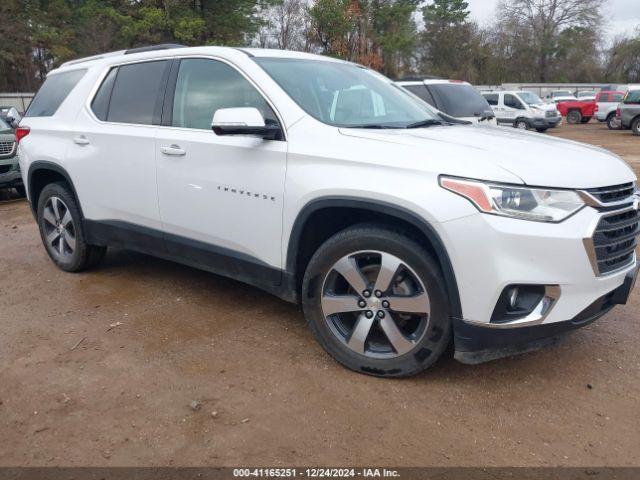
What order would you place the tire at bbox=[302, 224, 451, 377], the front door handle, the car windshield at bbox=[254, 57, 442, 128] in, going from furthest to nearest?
the front door handle, the car windshield at bbox=[254, 57, 442, 128], the tire at bbox=[302, 224, 451, 377]

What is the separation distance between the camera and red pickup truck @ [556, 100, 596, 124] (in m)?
28.9

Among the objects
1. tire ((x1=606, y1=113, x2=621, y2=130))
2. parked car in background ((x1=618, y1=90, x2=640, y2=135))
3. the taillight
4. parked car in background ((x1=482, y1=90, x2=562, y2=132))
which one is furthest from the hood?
tire ((x1=606, y1=113, x2=621, y2=130))

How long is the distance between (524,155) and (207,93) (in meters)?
2.09

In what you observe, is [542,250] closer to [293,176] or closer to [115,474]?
[293,176]

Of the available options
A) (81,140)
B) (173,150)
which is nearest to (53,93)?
(81,140)

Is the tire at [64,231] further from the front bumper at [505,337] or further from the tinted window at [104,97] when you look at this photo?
the front bumper at [505,337]

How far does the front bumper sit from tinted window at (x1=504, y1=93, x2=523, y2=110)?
20.6 metres

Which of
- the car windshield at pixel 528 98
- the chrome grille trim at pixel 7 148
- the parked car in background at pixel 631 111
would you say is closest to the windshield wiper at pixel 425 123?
the chrome grille trim at pixel 7 148

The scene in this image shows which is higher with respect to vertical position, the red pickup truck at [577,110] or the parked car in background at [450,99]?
the parked car in background at [450,99]

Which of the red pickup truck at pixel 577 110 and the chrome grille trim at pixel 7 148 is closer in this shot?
the chrome grille trim at pixel 7 148

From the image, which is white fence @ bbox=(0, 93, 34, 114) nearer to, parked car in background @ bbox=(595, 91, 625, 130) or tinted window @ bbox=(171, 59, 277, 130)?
parked car in background @ bbox=(595, 91, 625, 130)

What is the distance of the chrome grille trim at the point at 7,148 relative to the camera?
31.7ft

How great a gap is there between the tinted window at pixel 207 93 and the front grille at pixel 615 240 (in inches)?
76.2

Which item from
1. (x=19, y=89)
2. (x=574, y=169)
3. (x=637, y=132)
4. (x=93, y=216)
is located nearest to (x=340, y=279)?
(x=574, y=169)
